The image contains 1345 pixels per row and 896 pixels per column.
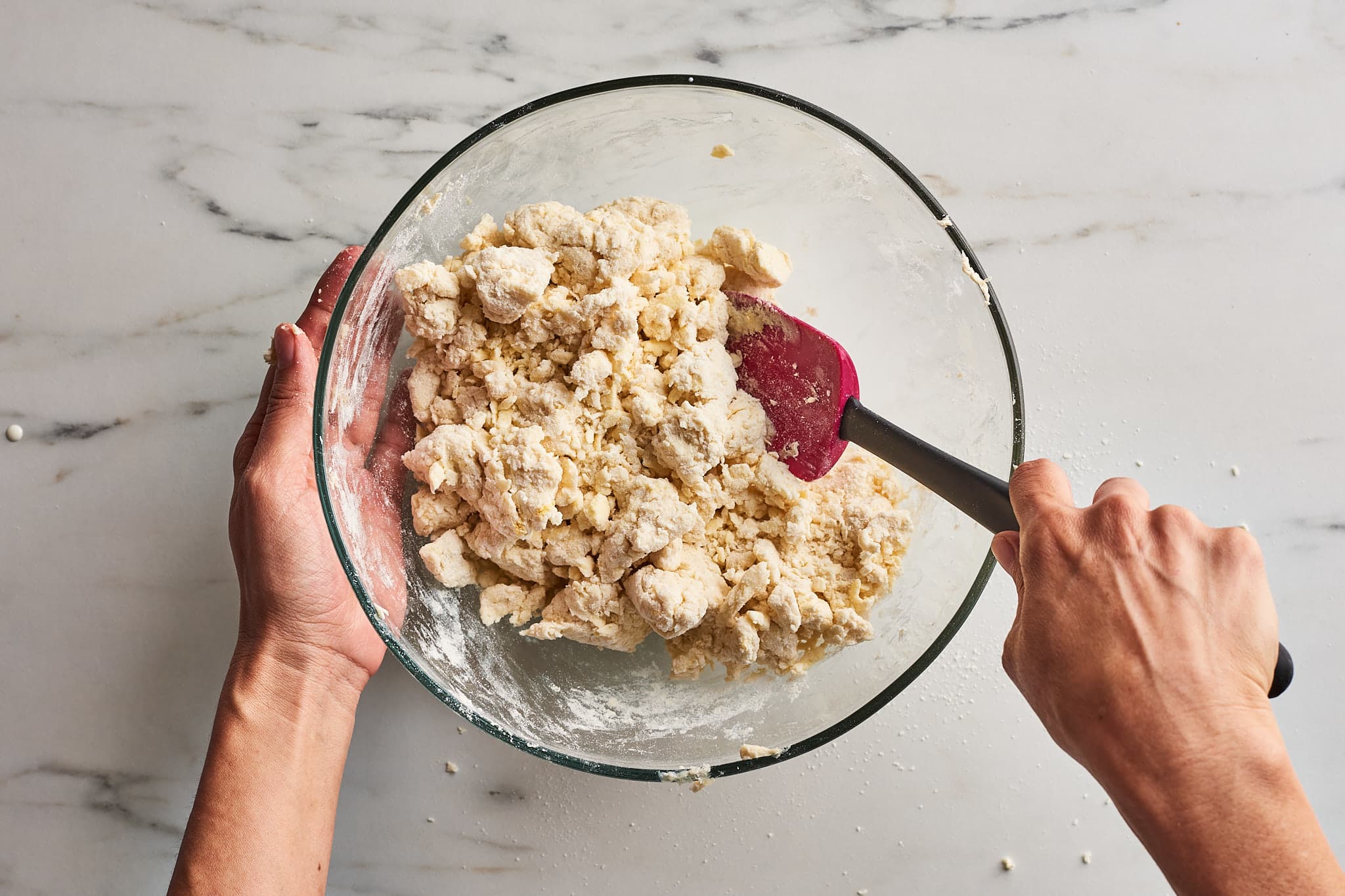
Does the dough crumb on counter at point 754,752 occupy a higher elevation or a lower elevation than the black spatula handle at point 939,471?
lower

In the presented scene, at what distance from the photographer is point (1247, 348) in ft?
5.73

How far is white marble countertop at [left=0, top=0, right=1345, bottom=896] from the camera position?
5.57 feet

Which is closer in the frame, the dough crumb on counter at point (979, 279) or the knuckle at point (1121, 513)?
the knuckle at point (1121, 513)

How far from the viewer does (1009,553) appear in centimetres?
108

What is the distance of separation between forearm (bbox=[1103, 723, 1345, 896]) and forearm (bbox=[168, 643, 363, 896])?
1325mm

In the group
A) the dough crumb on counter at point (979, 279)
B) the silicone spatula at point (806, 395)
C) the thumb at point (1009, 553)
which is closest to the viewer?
the thumb at point (1009, 553)

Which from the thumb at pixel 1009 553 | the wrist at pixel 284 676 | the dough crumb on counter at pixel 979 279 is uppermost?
the dough crumb on counter at pixel 979 279

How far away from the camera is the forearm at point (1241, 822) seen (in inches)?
36.8

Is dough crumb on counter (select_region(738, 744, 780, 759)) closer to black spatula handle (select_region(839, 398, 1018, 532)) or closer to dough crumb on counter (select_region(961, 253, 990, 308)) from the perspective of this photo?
black spatula handle (select_region(839, 398, 1018, 532))

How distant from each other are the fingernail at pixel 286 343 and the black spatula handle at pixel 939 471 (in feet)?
3.14

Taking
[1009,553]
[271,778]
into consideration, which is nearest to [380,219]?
[271,778]

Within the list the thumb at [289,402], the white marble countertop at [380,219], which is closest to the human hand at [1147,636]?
the white marble countertop at [380,219]

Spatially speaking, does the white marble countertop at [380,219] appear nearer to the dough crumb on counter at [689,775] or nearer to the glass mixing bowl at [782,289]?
the glass mixing bowl at [782,289]

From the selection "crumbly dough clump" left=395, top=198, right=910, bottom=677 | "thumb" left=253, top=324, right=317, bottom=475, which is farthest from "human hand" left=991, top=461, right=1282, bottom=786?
"thumb" left=253, top=324, right=317, bottom=475
